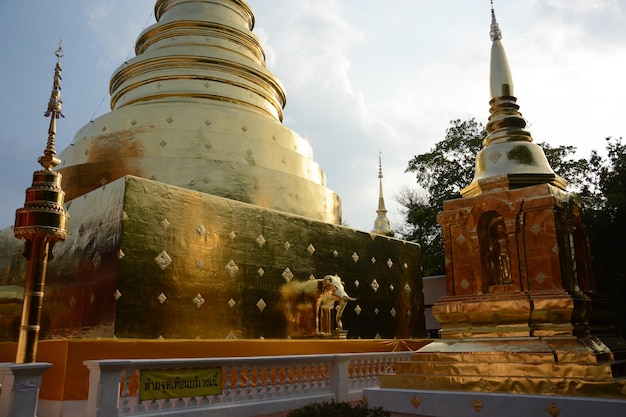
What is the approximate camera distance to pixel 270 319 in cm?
1073

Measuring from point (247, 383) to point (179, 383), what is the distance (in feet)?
3.53

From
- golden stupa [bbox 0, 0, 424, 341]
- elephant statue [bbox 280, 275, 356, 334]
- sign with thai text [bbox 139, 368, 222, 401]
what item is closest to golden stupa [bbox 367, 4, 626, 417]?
sign with thai text [bbox 139, 368, 222, 401]

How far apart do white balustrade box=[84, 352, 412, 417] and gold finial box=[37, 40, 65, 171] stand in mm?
2645

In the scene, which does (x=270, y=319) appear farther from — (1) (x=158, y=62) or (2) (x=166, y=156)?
(1) (x=158, y=62)

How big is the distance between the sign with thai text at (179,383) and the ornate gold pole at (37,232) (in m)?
1.30

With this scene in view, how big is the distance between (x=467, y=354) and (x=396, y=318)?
7211 millimetres

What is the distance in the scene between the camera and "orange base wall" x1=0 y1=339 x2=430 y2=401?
735 centimetres

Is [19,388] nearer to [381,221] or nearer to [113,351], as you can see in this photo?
[113,351]

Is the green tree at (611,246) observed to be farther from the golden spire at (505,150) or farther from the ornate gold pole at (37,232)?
the ornate gold pole at (37,232)

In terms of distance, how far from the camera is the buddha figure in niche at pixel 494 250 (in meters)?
7.76

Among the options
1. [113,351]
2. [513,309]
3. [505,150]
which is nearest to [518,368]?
[513,309]

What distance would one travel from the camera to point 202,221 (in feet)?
33.5

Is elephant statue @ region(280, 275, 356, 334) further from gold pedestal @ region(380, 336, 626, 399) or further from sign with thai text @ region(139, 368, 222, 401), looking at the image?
sign with thai text @ region(139, 368, 222, 401)

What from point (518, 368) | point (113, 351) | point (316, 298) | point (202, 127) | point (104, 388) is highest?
point (202, 127)
